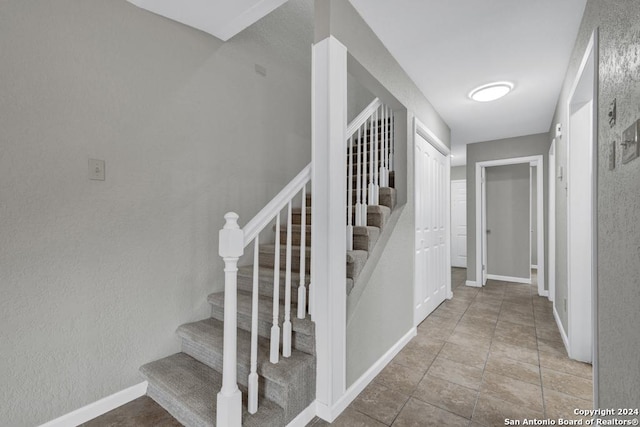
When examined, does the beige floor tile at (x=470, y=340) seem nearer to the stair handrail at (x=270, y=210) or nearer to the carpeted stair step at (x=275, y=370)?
the carpeted stair step at (x=275, y=370)

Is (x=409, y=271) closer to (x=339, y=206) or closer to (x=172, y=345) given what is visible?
(x=339, y=206)

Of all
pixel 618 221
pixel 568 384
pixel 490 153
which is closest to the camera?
pixel 618 221

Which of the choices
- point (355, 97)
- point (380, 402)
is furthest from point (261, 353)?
point (355, 97)

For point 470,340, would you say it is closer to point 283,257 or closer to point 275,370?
point 283,257

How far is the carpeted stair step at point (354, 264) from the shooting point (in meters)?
1.85

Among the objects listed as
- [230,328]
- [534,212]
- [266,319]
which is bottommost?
[266,319]

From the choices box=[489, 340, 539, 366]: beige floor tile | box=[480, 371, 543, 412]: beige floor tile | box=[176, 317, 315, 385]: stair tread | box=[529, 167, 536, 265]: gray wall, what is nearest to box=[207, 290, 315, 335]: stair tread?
box=[176, 317, 315, 385]: stair tread

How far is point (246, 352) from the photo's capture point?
1.66 meters

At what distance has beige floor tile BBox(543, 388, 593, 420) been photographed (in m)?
1.67

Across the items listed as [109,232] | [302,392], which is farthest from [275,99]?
[302,392]

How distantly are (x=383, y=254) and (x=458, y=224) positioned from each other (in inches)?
213

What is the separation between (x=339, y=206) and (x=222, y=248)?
69cm

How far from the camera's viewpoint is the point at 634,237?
3.28 ft

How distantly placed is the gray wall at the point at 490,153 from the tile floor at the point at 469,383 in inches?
67.6
